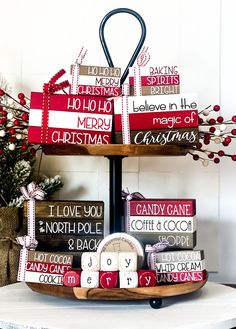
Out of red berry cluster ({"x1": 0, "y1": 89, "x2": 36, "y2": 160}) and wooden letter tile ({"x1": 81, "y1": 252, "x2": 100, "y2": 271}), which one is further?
red berry cluster ({"x1": 0, "y1": 89, "x2": 36, "y2": 160})

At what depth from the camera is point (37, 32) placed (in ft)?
5.91

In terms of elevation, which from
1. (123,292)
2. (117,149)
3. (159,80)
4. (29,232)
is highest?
(159,80)

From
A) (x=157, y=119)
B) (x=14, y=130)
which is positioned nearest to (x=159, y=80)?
(x=157, y=119)

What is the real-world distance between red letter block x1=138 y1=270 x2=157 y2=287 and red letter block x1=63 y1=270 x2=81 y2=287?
12cm

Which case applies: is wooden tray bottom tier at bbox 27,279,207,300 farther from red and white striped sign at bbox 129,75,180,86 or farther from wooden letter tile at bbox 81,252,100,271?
red and white striped sign at bbox 129,75,180,86

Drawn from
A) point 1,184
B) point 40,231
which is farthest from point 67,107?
point 1,184

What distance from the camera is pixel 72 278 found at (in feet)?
4.22

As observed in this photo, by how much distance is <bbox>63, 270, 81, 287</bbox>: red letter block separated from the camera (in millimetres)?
1283

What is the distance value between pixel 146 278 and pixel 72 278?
15 centimetres

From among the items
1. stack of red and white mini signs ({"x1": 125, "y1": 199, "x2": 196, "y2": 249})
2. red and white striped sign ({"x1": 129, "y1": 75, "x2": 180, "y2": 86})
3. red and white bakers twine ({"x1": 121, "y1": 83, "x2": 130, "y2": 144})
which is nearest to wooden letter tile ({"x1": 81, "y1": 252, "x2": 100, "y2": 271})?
stack of red and white mini signs ({"x1": 125, "y1": 199, "x2": 196, "y2": 249})

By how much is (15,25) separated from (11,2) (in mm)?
67

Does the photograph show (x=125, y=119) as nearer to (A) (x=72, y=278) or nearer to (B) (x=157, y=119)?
(B) (x=157, y=119)

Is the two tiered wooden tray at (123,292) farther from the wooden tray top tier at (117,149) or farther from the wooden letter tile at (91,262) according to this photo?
the wooden tray top tier at (117,149)

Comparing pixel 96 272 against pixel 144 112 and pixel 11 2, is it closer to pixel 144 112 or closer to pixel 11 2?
pixel 144 112
